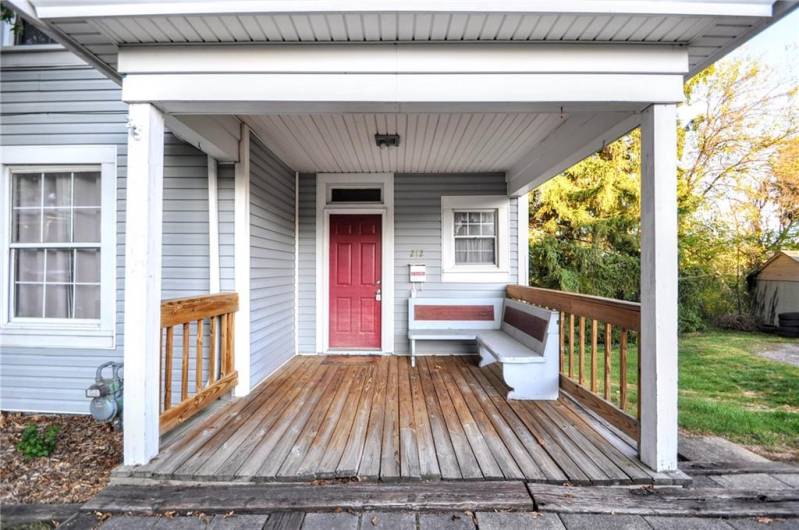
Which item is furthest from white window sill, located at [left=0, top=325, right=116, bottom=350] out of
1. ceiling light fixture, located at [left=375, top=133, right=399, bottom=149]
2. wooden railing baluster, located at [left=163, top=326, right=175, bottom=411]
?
ceiling light fixture, located at [left=375, top=133, right=399, bottom=149]

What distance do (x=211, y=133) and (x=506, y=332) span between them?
3.77 m

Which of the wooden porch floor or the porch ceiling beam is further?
the porch ceiling beam

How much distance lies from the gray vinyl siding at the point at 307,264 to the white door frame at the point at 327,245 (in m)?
0.06

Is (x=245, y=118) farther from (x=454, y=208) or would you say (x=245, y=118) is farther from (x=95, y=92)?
(x=454, y=208)

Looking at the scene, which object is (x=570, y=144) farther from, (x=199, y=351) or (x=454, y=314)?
(x=199, y=351)

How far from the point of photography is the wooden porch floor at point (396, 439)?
2.10m

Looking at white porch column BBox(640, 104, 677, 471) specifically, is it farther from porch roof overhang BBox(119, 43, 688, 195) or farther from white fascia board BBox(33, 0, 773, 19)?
white fascia board BBox(33, 0, 773, 19)

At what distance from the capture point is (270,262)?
161 inches

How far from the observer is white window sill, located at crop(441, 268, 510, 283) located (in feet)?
16.3

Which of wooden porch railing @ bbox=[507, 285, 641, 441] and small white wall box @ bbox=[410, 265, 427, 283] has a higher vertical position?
small white wall box @ bbox=[410, 265, 427, 283]

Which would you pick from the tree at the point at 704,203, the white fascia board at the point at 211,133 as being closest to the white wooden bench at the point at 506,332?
the tree at the point at 704,203

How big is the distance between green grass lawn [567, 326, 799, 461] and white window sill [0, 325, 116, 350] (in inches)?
177

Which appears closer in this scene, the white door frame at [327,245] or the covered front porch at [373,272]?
the covered front porch at [373,272]

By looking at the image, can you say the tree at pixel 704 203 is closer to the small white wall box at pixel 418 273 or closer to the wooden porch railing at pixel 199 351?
the small white wall box at pixel 418 273
